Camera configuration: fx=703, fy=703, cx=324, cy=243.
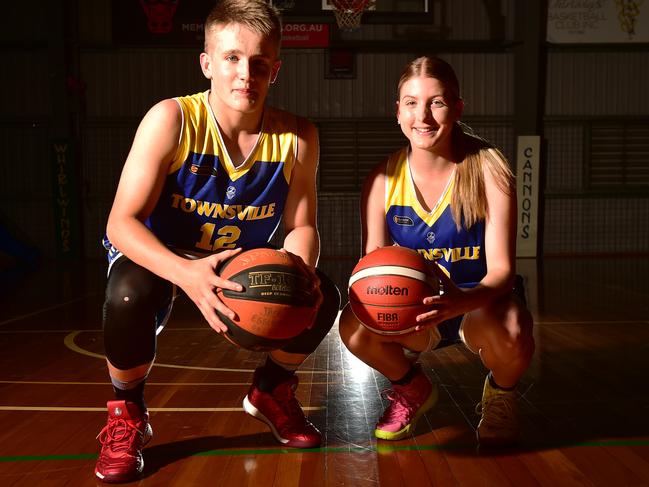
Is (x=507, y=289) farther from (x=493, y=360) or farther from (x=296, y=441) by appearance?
(x=296, y=441)

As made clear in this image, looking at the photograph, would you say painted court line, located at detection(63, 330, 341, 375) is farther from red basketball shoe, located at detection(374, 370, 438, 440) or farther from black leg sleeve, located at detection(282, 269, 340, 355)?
black leg sleeve, located at detection(282, 269, 340, 355)

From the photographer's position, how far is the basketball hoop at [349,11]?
349 inches

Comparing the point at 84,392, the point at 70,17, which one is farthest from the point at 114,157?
the point at 84,392

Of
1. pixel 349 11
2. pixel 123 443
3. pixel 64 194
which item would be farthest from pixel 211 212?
pixel 64 194

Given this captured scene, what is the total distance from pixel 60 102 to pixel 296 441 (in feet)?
28.6

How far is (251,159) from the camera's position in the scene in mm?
2135

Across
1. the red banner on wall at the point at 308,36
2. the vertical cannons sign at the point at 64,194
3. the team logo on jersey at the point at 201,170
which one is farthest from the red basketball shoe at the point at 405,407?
the vertical cannons sign at the point at 64,194

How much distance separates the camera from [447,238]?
7.20ft

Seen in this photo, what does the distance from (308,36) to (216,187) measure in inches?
314

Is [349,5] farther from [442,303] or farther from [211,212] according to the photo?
[442,303]

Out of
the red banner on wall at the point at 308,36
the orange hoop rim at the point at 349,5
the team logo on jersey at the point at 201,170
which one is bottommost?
the team logo on jersey at the point at 201,170

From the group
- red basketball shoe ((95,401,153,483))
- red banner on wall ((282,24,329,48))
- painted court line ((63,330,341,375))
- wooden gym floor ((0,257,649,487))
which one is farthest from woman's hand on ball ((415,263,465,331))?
red banner on wall ((282,24,329,48))

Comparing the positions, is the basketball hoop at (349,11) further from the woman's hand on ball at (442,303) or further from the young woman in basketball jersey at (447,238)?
the woman's hand on ball at (442,303)

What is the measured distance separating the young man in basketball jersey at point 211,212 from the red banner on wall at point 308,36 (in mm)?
7731
